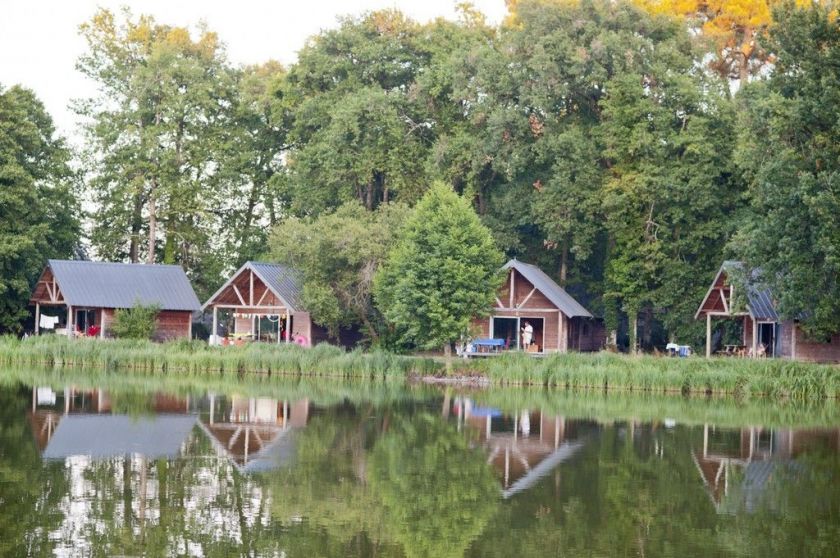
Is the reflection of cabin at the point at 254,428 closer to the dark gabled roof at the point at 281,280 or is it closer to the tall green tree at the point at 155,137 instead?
the dark gabled roof at the point at 281,280

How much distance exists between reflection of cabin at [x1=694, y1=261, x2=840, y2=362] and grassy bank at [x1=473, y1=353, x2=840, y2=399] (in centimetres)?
408

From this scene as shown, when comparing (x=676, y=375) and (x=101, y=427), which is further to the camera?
(x=676, y=375)

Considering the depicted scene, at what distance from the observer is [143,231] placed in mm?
60281

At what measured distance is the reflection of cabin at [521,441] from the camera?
809 inches

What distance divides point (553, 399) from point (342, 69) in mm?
26226

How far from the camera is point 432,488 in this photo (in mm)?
18953

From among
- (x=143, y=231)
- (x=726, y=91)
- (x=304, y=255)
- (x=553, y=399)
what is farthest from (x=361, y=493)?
(x=143, y=231)

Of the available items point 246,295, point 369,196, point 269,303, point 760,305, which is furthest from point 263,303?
point 760,305

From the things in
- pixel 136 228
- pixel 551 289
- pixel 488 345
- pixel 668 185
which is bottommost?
pixel 488 345

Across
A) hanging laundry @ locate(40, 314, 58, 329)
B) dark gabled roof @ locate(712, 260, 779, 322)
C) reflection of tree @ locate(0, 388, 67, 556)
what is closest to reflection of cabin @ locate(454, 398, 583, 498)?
reflection of tree @ locate(0, 388, 67, 556)

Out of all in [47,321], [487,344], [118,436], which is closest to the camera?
[118,436]

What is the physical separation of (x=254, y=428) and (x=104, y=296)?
26401mm

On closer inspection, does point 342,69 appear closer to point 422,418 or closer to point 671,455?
point 422,418

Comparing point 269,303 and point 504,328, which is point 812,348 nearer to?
point 504,328
